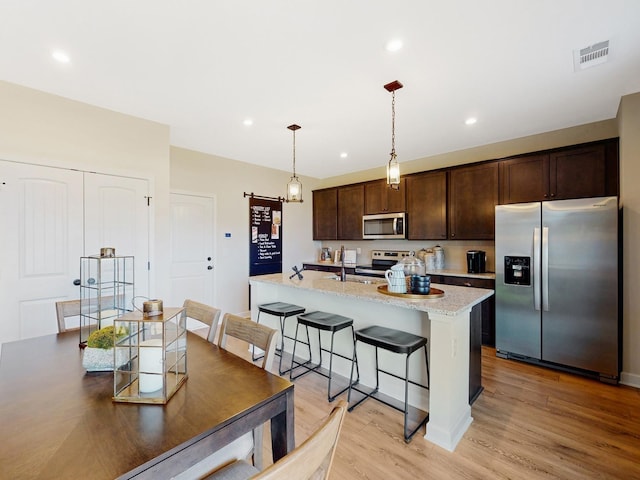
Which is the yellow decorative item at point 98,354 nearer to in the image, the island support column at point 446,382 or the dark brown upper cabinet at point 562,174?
the island support column at point 446,382

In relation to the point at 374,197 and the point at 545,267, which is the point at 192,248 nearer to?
the point at 374,197

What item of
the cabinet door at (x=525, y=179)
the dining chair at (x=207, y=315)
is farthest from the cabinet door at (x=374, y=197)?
the dining chair at (x=207, y=315)

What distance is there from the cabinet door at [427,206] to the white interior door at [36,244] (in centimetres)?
414

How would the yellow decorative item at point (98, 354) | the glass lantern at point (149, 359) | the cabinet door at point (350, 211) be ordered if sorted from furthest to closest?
the cabinet door at point (350, 211)
the yellow decorative item at point (98, 354)
the glass lantern at point (149, 359)

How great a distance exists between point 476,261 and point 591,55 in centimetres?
247

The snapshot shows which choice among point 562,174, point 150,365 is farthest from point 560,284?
point 150,365

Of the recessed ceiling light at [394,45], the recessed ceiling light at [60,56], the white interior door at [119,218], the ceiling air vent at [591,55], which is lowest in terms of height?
the white interior door at [119,218]

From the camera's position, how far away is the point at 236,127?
11.5 feet

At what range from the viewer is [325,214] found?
5.96m

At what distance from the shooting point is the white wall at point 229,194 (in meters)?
4.36

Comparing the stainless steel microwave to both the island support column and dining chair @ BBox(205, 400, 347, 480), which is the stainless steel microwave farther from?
dining chair @ BBox(205, 400, 347, 480)

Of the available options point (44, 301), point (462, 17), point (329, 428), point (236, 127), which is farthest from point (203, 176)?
point (329, 428)

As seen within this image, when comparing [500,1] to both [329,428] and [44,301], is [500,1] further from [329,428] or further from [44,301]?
[44,301]

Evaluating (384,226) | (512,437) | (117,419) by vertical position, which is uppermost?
(384,226)
